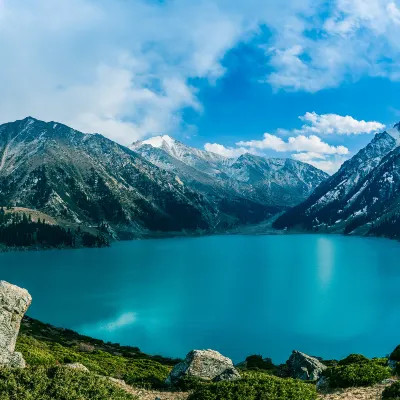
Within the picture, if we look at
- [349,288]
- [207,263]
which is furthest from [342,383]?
[207,263]

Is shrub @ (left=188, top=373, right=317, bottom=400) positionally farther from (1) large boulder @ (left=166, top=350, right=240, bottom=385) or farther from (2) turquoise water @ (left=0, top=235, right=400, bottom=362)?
(2) turquoise water @ (left=0, top=235, right=400, bottom=362)

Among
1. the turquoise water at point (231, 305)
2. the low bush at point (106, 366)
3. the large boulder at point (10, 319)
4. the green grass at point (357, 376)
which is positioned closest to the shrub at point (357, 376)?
the green grass at point (357, 376)

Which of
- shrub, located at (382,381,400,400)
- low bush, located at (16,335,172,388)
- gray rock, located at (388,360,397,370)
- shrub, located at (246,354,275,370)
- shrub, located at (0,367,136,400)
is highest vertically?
gray rock, located at (388,360,397,370)

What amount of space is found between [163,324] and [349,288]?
5788 cm

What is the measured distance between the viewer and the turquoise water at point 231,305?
6369 cm

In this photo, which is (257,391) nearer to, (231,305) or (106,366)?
(106,366)

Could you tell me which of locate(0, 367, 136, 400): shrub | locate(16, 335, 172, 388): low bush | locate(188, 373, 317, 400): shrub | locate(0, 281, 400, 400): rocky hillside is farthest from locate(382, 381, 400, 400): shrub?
locate(16, 335, 172, 388): low bush

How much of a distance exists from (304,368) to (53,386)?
27.0 m

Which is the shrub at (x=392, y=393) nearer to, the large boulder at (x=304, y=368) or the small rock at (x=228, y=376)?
the small rock at (x=228, y=376)

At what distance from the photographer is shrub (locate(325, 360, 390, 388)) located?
869 inches

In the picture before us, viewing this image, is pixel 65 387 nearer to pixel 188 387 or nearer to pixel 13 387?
pixel 13 387

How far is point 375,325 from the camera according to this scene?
2793 inches

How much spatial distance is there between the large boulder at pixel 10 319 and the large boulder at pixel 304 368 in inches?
1020

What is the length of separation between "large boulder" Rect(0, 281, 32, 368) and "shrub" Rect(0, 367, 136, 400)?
413cm
